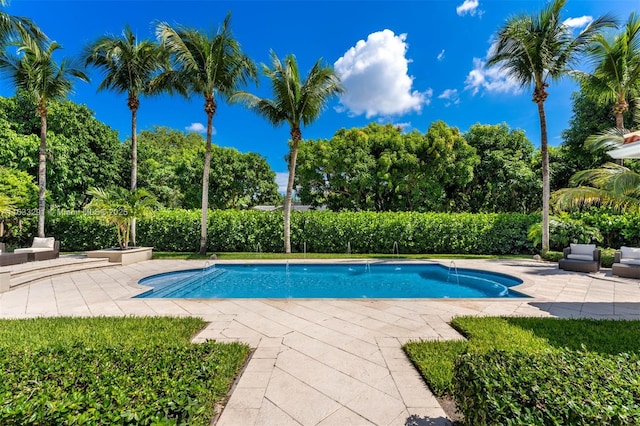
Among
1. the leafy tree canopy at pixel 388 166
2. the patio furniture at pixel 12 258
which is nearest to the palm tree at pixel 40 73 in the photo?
the patio furniture at pixel 12 258

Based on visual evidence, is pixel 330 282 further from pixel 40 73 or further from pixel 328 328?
pixel 40 73

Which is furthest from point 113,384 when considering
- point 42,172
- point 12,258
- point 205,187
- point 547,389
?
point 42,172

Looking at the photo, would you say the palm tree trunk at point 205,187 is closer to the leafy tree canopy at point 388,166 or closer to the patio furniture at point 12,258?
the patio furniture at point 12,258

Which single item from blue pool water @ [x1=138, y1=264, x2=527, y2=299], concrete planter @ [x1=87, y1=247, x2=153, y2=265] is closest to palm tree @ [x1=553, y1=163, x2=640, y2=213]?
blue pool water @ [x1=138, y1=264, x2=527, y2=299]

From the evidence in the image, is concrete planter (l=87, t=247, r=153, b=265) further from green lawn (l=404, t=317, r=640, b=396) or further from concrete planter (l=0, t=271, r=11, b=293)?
green lawn (l=404, t=317, r=640, b=396)

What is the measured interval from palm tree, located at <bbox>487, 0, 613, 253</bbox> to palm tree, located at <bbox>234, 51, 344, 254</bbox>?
6.59 meters

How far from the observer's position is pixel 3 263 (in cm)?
891

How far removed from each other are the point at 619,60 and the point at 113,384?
1628 cm

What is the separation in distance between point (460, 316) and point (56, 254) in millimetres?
13368

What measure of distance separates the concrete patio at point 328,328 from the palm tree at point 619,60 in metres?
7.54

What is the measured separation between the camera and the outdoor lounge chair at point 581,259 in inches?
352

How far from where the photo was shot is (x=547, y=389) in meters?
1.77

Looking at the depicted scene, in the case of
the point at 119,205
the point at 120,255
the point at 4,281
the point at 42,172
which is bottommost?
the point at 4,281

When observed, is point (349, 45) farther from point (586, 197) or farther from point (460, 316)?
point (460, 316)
